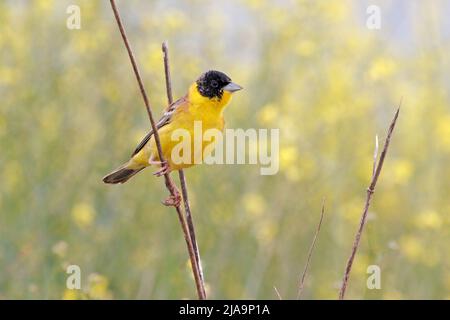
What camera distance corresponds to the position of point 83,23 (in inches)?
227

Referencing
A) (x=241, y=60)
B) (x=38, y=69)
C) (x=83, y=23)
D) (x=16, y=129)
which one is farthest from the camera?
(x=241, y=60)

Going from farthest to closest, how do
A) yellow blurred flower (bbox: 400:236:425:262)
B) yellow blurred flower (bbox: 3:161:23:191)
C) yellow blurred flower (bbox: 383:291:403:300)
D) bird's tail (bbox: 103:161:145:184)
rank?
1. yellow blurred flower (bbox: 400:236:425:262)
2. yellow blurred flower (bbox: 3:161:23:191)
3. yellow blurred flower (bbox: 383:291:403:300)
4. bird's tail (bbox: 103:161:145:184)

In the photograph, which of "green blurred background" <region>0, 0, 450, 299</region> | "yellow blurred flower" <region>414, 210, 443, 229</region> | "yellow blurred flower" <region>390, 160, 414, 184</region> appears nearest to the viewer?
"green blurred background" <region>0, 0, 450, 299</region>

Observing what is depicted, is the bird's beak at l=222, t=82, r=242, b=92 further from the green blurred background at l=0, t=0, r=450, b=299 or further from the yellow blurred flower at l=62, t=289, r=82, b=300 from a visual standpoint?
the green blurred background at l=0, t=0, r=450, b=299

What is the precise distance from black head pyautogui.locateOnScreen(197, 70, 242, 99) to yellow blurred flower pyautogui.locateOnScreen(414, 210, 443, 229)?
274 centimetres

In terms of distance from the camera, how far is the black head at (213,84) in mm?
3322

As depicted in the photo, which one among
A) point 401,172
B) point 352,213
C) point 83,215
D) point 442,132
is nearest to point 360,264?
point 352,213

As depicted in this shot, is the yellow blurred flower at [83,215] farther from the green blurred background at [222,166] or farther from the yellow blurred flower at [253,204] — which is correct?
the yellow blurred flower at [253,204]

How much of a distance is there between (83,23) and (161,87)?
74 cm

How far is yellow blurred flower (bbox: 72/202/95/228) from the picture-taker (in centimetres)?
496

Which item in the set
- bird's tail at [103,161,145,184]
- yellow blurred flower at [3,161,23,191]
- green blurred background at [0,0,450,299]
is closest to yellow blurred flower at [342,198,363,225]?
green blurred background at [0,0,450,299]

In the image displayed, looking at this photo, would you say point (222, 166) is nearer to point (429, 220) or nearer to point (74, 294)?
point (429, 220)
